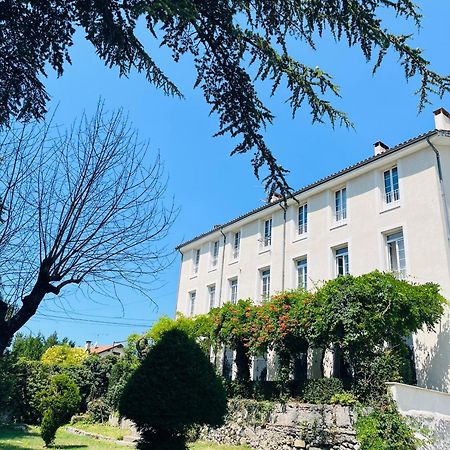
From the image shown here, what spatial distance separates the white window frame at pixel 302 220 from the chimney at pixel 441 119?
6.47 metres

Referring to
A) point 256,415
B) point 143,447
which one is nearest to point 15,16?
point 143,447

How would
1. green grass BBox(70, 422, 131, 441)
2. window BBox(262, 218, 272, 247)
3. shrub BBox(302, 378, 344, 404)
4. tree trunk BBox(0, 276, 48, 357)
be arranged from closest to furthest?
tree trunk BBox(0, 276, 48, 357)
shrub BBox(302, 378, 344, 404)
green grass BBox(70, 422, 131, 441)
window BBox(262, 218, 272, 247)

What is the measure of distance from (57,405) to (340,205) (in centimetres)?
1341

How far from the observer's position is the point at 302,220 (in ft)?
69.2

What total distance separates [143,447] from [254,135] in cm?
481

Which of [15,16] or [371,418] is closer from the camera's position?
[15,16]

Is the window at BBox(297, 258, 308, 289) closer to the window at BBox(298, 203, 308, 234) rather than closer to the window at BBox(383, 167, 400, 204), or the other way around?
the window at BBox(298, 203, 308, 234)

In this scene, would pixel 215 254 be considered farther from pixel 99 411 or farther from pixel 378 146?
pixel 378 146

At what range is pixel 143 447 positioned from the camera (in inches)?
250

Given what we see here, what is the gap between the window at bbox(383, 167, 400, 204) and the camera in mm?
17141

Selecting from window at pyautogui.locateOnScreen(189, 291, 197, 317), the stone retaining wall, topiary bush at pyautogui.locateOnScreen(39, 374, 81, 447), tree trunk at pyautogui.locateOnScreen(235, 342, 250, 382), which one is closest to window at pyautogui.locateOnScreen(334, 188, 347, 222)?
tree trunk at pyautogui.locateOnScreen(235, 342, 250, 382)

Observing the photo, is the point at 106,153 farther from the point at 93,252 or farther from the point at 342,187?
the point at 342,187

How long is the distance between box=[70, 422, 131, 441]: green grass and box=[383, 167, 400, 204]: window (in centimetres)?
1354

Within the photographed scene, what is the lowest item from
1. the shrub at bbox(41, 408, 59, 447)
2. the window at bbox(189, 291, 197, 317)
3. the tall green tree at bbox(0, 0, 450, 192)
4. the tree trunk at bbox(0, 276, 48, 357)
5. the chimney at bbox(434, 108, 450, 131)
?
the shrub at bbox(41, 408, 59, 447)
